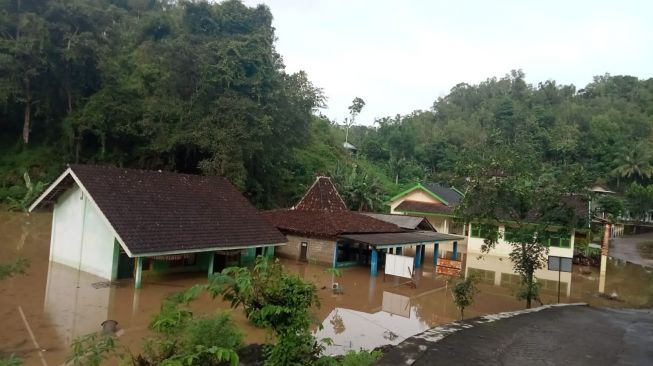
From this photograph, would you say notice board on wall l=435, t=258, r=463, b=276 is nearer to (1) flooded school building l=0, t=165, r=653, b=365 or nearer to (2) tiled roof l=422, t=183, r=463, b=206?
(1) flooded school building l=0, t=165, r=653, b=365

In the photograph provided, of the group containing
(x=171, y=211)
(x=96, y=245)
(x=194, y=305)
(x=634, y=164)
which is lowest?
(x=194, y=305)

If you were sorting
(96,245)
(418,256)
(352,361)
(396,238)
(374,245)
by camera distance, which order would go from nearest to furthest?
(352,361) → (96,245) → (374,245) → (396,238) → (418,256)

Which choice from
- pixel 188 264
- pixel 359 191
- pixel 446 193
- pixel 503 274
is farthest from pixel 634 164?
pixel 188 264

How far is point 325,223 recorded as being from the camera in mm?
22875

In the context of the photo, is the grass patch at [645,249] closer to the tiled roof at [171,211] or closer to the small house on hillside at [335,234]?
the small house on hillside at [335,234]

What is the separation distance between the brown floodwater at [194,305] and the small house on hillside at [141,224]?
0.68m

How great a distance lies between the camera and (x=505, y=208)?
1498 centimetres

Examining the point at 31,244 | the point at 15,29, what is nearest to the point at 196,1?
the point at 15,29

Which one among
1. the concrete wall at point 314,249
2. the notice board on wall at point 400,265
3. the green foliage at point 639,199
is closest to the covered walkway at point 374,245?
the concrete wall at point 314,249

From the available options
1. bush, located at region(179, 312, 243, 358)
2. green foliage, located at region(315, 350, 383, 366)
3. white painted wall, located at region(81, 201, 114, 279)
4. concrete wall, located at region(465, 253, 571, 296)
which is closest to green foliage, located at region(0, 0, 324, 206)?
white painted wall, located at region(81, 201, 114, 279)

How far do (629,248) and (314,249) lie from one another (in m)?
31.4

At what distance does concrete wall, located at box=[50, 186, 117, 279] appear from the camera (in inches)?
608

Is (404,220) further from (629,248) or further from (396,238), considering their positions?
(629,248)

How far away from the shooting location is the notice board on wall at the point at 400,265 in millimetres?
19109
